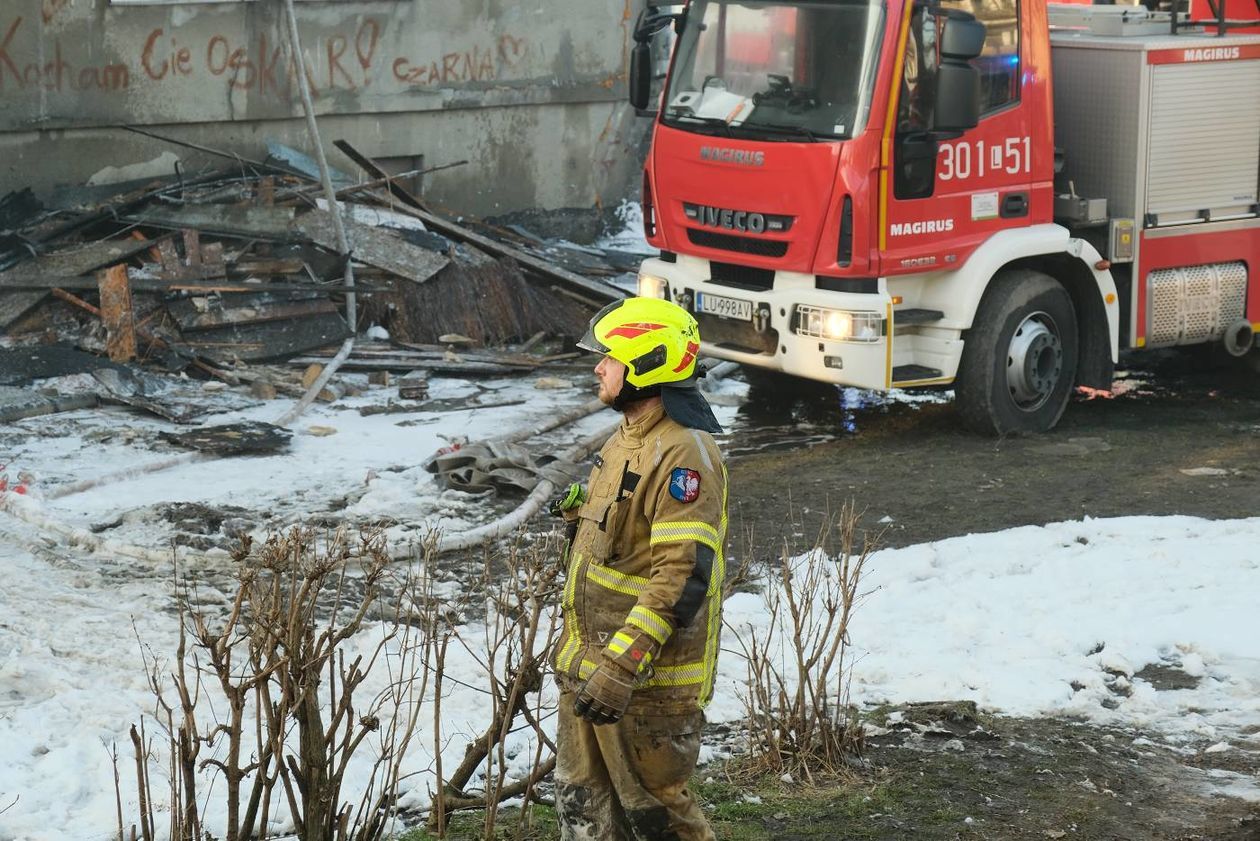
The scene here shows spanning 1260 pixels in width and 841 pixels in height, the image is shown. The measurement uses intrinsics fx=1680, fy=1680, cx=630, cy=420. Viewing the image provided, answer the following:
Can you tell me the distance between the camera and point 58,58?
1424 centimetres

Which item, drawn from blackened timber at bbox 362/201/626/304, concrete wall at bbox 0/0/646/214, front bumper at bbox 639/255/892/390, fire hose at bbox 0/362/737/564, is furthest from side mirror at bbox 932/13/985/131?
concrete wall at bbox 0/0/646/214

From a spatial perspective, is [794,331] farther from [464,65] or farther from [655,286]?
[464,65]

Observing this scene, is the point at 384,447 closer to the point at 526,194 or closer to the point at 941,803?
the point at 941,803

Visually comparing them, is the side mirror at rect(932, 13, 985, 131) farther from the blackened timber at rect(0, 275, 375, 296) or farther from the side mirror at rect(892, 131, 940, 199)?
the blackened timber at rect(0, 275, 375, 296)

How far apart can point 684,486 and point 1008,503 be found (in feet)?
18.4

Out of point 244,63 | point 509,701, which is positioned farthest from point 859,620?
point 244,63

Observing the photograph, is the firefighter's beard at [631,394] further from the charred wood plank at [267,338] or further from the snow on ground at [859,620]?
the charred wood plank at [267,338]

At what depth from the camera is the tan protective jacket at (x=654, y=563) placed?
422cm

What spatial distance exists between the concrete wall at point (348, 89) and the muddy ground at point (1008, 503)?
19.1 feet

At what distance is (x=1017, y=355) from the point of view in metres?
10.8

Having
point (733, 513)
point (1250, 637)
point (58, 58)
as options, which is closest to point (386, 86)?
point (58, 58)

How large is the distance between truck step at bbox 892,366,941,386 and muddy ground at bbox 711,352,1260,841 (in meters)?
0.54

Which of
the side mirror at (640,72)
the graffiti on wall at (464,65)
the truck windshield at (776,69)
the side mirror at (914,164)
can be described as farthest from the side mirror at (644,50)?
the graffiti on wall at (464,65)

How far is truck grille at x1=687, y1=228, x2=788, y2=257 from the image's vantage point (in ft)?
34.1
